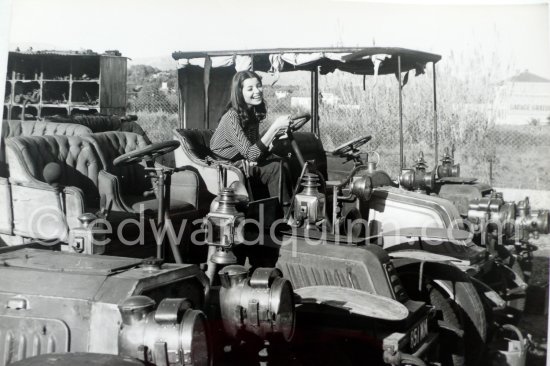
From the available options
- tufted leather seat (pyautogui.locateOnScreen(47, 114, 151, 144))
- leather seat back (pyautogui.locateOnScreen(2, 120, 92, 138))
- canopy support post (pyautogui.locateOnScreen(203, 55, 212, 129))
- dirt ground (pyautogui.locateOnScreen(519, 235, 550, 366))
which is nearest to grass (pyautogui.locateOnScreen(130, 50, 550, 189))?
dirt ground (pyautogui.locateOnScreen(519, 235, 550, 366))

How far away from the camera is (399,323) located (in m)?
2.39

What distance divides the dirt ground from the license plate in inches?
43.7

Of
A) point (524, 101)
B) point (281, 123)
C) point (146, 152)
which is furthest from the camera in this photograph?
point (281, 123)

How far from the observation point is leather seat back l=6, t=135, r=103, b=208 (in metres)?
3.80

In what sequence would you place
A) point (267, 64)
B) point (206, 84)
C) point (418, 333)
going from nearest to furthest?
point (418, 333) → point (206, 84) → point (267, 64)

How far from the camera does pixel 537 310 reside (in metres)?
4.34

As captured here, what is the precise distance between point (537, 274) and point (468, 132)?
149 centimetres

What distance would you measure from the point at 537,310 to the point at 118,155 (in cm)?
352

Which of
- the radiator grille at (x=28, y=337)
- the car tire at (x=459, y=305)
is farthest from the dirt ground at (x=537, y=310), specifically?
the radiator grille at (x=28, y=337)

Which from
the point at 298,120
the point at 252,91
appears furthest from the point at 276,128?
the point at 252,91

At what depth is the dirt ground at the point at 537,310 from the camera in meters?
3.55

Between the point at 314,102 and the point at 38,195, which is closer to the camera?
the point at 38,195

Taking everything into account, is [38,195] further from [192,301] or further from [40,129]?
[40,129]

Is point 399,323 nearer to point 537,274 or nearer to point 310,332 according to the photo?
point 310,332
